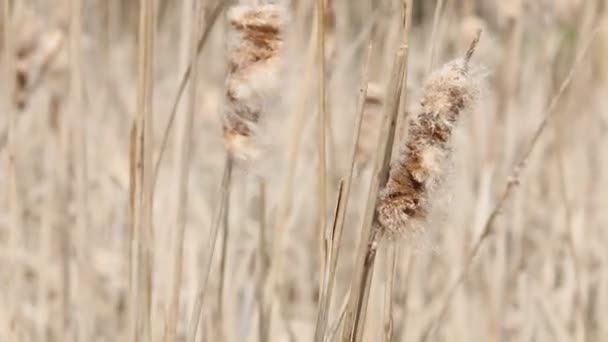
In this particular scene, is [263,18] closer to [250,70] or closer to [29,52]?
Answer: [250,70]

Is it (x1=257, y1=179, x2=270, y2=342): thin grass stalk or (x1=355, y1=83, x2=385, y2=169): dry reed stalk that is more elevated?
(x1=355, y1=83, x2=385, y2=169): dry reed stalk

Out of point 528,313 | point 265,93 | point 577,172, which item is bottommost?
point 528,313

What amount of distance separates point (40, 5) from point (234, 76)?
103 cm

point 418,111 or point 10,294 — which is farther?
point 10,294

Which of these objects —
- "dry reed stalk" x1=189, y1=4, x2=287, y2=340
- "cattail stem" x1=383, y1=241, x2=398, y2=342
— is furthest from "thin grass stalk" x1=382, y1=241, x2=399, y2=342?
"dry reed stalk" x1=189, y1=4, x2=287, y2=340

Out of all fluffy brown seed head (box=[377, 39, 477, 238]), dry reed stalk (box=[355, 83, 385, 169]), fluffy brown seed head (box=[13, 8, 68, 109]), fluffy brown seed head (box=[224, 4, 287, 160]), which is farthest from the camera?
fluffy brown seed head (box=[13, 8, 68, 109])

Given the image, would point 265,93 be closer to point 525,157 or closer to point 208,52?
point 525,157

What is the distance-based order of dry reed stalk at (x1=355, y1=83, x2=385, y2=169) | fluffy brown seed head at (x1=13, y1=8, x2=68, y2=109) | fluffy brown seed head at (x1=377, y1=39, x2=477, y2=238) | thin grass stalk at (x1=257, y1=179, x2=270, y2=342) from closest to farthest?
fluffy brown seed head at (x1=377, y1=39, x2=477, y2=238) < dry reed stalk at (x1=355, y1=83, x2=385, y2=169) < thin grass stalk at (x1=257, y1=179, x2=270, y2=342) < fluffy brown seed head at (x1=13, y1=8, x2=68, y2=109)

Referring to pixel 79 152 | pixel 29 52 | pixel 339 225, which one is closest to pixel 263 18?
pixel 339 225

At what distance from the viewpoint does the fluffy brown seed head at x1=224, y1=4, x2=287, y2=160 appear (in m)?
0.61

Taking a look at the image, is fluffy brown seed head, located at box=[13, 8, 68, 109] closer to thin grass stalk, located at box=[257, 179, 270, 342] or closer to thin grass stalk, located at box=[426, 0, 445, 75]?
thin grass stalk, located at box=[257, 179, 270, 342]

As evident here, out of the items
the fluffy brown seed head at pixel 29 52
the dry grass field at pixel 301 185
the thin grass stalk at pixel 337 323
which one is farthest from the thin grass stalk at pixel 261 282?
the fluffy brown seed head at pixel 29 52

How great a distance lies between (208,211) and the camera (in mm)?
1680

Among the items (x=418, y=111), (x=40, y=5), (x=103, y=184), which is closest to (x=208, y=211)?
(x=103, y=184)
